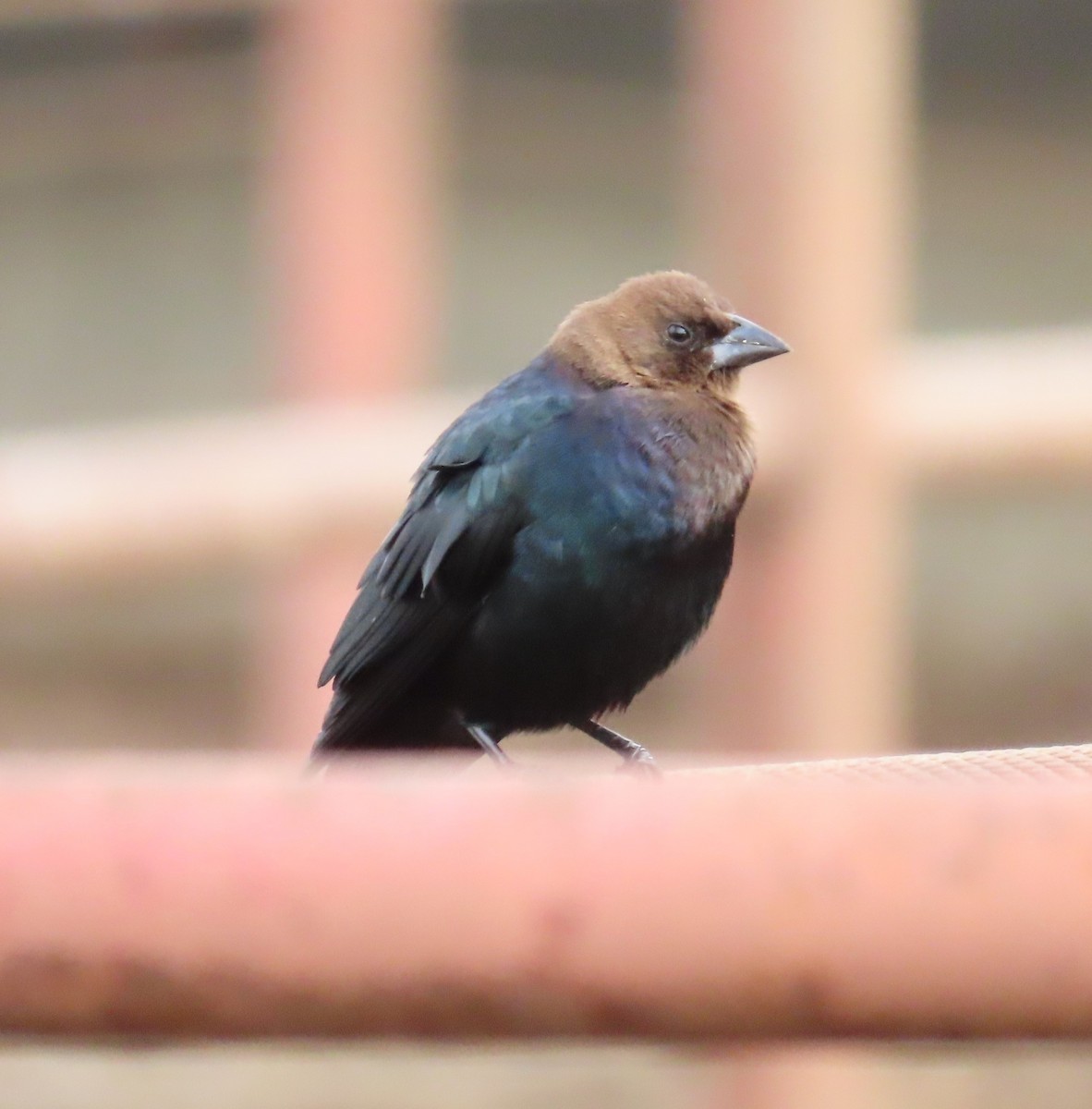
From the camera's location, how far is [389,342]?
4461 millimetres

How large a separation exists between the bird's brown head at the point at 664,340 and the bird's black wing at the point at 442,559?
0.56 ft

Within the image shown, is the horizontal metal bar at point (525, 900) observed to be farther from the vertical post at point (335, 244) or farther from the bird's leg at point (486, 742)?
the vertical post at point (335, 244)

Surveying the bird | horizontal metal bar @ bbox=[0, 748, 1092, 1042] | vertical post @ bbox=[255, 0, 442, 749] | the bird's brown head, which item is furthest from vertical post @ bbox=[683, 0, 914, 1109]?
horizontal metal bar @ bbox=[0, 748, 1092, 1042]

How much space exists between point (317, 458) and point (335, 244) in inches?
19.2

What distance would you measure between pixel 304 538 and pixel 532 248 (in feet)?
6.50

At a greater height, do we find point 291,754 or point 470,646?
point 470,646

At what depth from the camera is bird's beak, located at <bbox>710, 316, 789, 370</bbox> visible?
2.84 metres

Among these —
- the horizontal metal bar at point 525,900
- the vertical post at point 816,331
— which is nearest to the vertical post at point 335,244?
the vertical post at point 816,331

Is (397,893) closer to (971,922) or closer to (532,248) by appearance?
(971,922)

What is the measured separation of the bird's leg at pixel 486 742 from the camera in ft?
8.44

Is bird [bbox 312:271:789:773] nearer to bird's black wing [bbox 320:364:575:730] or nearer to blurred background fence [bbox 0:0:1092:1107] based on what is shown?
bird's black wing [bbox 320:364:575:730]

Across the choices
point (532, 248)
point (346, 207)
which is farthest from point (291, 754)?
point (532, 248)

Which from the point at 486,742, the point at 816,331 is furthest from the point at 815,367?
the point at 486,742

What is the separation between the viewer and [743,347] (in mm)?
2857
